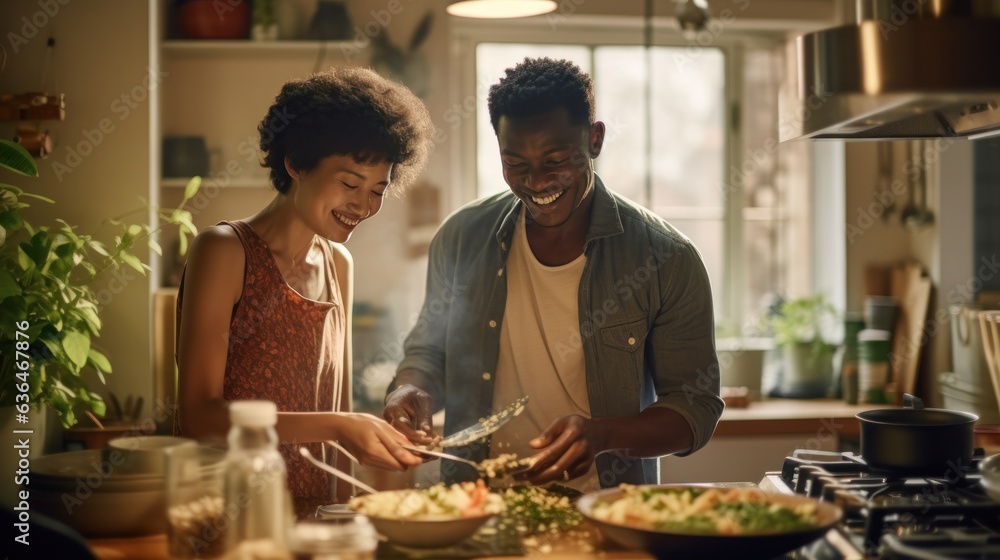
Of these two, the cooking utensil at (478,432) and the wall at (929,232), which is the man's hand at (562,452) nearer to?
the cooking utensil at (478,432)

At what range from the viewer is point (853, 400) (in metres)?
3.78

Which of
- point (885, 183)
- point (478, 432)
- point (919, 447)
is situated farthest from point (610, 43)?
point (919, 447)

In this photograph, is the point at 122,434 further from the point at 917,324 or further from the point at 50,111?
the point at 917,324

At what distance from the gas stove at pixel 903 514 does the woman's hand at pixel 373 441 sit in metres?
0.65

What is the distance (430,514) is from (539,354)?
0.82 m

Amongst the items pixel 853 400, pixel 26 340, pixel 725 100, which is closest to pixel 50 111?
pixel 26 340

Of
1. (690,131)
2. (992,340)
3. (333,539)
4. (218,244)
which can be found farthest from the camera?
(690,131)

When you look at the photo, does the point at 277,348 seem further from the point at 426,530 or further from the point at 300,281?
the point at 426,530

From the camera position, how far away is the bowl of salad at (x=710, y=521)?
125 centimetres

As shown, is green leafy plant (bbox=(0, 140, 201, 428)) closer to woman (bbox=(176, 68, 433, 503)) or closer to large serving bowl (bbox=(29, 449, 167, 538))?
woman (bbox=(176, 68, 433, 503))

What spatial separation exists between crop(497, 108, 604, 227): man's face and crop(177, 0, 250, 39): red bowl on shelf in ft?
6.33

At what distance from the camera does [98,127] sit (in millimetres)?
3326

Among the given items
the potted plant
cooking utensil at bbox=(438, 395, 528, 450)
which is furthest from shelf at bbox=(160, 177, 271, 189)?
the potted plant

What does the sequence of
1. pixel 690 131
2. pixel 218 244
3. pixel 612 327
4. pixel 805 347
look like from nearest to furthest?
1. pixel 218 244
2. pixel 612 327
3. pixel 805 347
4. pixel 690 131
